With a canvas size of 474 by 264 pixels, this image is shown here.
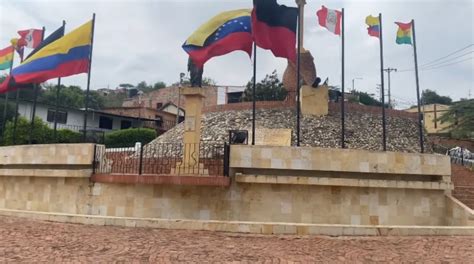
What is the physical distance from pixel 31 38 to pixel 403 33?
1483 centimetres

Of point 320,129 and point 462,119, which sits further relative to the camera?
point 462,119

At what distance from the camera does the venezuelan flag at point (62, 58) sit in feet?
43.6

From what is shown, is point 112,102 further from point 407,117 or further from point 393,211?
point 393,211

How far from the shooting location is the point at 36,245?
25.3ft

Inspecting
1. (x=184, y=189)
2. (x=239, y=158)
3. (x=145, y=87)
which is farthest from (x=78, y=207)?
(x=145, y=87)

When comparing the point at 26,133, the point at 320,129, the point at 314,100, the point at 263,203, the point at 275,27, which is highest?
the point at 314,100

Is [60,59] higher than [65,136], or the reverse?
[60,59]

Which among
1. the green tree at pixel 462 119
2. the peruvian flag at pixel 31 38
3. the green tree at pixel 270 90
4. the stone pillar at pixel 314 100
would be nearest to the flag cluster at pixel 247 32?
the peruvian flag at pixel 31 38

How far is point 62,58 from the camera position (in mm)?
13297

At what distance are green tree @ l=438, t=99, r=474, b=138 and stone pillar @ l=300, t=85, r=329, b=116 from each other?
22.7 m

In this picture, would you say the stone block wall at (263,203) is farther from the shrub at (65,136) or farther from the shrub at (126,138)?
the shrub at (126,138)

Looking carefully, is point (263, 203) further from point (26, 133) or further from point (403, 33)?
point (26, 133)

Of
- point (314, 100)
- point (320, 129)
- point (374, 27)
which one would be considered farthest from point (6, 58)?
point (314, 100)

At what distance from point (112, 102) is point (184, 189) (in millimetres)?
68108
